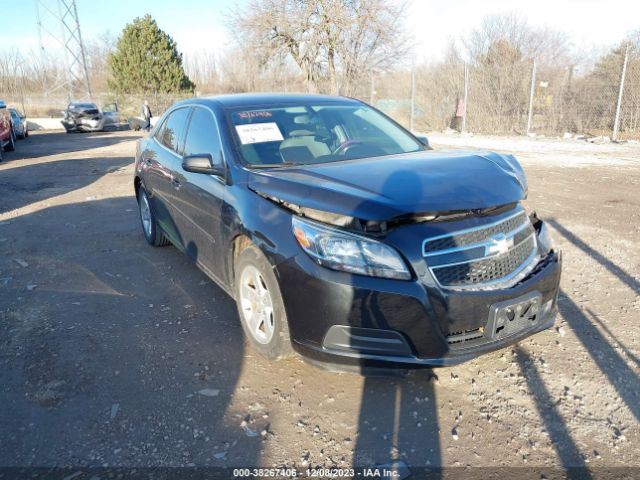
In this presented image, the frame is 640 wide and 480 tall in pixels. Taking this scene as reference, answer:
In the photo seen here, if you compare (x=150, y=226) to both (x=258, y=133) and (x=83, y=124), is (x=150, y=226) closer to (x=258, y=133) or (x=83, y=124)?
(x=258, y=133)

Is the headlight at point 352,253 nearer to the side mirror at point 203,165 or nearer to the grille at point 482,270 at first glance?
the grille at point 482,270

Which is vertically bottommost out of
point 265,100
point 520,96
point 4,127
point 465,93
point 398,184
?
point 4,127

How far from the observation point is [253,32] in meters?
26.2

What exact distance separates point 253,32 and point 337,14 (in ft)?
15.0

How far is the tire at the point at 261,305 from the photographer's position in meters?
2.85

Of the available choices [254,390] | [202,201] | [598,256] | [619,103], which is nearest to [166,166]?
[202,201]

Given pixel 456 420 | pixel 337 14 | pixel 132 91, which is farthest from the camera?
pixel 132 91

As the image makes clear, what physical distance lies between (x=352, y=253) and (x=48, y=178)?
1091 cm

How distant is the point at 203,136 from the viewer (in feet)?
13.2

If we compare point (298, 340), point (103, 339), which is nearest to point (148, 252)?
point (103, 339)

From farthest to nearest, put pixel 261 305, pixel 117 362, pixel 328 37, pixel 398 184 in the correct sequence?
pixel 328 37 < pixel 117 362 < pixel 261 305 < pixel 398 184

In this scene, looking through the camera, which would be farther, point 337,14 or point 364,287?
point 337,14

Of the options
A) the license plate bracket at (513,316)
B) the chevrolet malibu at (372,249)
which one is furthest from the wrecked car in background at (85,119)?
the license plate bracket at (513,316)

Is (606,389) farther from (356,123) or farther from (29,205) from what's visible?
(29,205)
